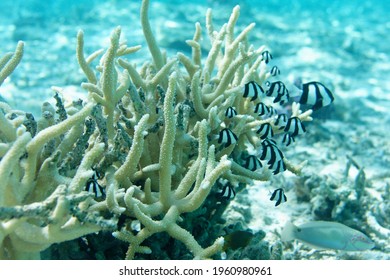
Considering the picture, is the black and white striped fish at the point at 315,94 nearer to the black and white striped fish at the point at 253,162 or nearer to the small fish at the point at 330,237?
the black and white striped fish at the point at 253,162

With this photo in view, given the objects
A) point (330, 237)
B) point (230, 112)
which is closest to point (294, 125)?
point (230, 112)

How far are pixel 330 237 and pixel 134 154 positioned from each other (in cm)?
219

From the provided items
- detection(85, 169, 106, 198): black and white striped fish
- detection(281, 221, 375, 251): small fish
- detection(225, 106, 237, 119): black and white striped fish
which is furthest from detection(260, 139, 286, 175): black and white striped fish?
detection(85, 169, 106, 198): black and white striped fish

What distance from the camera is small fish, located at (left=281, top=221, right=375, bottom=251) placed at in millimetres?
3670

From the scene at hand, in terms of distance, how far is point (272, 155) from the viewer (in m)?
3.52

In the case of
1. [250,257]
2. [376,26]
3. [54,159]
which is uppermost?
[376,26]

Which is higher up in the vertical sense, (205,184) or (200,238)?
(205,184)

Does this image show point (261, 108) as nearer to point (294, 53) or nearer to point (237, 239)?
point (237, 239)

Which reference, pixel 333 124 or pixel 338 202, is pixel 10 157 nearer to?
pixel 338 202

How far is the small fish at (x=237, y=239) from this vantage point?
11.9 ft

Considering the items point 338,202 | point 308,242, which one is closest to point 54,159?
point 308,242

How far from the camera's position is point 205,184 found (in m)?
2.66

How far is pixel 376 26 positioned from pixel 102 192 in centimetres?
2503

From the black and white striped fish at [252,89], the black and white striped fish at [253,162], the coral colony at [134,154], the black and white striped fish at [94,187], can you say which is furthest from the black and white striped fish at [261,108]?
the black and white striped fish at [94,187]
